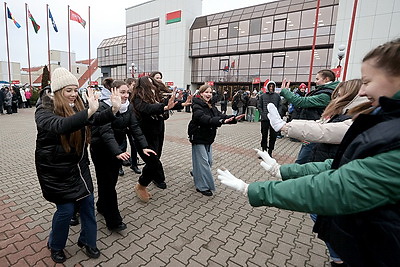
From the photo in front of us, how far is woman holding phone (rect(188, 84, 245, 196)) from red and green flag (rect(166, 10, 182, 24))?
101 feet

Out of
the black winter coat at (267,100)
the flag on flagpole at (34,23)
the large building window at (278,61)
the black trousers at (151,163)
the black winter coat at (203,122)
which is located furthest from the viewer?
the large building window at (278,61)

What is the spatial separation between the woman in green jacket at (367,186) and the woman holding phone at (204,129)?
8.31ft

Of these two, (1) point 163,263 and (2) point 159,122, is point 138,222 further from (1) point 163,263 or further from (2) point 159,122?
(2) point 159,122

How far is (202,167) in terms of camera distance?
3.89 metres

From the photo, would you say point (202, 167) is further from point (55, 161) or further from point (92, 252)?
point (55, 161)

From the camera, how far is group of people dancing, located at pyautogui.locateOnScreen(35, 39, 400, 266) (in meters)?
0.96

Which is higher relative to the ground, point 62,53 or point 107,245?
point 62,53

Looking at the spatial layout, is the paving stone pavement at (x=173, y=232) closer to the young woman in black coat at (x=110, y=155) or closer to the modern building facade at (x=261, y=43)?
the young woman in black coat at (x=110, y=155)

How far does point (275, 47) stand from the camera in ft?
82.9

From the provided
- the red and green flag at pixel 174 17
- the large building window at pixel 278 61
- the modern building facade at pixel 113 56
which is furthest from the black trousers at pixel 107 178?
the modern building facade at pixel 113 56

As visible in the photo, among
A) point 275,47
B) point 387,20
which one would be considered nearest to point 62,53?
point 275,47

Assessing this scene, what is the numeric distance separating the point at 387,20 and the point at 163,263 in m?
24.3

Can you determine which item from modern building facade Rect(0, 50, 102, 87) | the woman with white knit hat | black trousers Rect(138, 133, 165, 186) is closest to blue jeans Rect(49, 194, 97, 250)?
the woman with white knit hat

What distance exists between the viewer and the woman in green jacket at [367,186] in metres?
0.91
